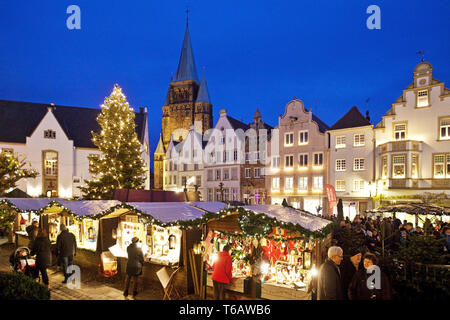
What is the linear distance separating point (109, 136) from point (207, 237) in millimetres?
15564

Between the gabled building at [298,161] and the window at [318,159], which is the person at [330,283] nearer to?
the gabled building at [298,161]

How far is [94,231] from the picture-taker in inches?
516

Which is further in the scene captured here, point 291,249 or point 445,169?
point 445,169

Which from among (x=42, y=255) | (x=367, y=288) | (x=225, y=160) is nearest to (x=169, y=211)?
(x=42, y=255)

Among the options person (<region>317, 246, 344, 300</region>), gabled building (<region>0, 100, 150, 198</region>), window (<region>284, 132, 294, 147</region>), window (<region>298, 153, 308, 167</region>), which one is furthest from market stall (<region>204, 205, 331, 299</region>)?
gabled building (<region>0, 100, 150, 198</region>)

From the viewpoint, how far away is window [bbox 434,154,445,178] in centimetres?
2653

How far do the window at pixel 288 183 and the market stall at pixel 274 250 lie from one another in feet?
87.9

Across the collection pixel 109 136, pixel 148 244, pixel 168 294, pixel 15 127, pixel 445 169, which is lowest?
pixel 168 294

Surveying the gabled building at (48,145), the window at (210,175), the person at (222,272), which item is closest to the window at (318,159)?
the window at (210,175)

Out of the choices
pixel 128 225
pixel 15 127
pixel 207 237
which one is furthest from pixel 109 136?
pixel 15 127

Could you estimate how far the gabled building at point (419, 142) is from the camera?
26719mm

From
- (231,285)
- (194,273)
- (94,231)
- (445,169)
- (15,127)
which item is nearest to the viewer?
(231,285)

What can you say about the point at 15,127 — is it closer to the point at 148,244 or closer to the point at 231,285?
the point at 148,244

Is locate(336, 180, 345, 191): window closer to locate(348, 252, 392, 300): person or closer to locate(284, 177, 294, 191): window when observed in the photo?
locate(284, 177, 294, 191): window
